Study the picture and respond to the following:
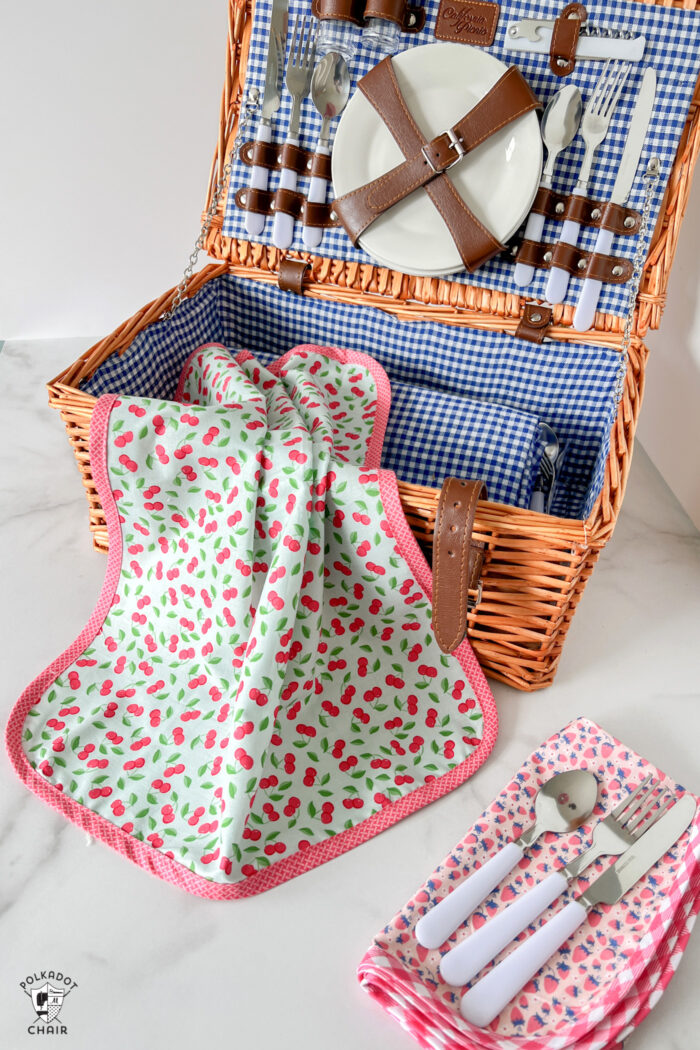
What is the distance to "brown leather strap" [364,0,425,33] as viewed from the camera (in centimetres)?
107

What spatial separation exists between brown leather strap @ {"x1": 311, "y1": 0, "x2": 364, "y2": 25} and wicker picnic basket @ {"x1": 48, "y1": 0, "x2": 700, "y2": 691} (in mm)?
122

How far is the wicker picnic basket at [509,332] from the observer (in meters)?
0.83

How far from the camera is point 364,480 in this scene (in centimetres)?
85

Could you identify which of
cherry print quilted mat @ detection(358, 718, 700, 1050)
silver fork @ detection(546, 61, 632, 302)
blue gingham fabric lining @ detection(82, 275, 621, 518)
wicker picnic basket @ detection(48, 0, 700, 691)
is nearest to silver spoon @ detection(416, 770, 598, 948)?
cherry print quilted mat @ detection(358, 718, 700, 1050)

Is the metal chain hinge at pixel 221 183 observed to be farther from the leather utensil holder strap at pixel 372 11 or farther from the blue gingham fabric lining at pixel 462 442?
the blue gingham fabric lining at pixel 462 442

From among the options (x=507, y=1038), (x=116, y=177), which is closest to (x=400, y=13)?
(x=116, y=177)

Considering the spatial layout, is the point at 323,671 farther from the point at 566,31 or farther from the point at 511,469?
the point at 566,31

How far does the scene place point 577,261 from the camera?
110 centimetres

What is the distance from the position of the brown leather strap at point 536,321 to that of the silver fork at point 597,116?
0.09 m

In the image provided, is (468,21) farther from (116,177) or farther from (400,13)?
(116,177)

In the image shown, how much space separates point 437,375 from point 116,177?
0.61m

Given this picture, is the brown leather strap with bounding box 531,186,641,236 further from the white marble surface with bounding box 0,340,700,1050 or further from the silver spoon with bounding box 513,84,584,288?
the white marble surface with bounding box 0,340,700,1050

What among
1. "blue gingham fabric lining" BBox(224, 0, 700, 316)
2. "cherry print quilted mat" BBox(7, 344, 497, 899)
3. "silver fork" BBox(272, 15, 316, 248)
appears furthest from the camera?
"silver fork" BBox(272, 15, 316, 248)

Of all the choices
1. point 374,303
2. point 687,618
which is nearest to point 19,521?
point 374,303
